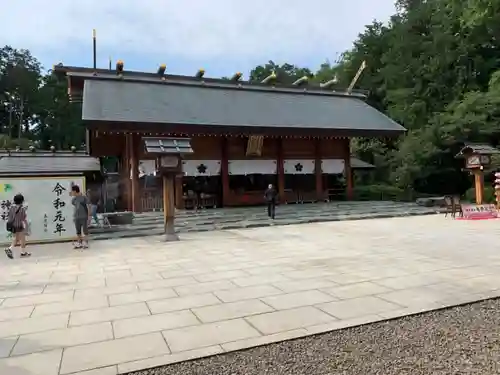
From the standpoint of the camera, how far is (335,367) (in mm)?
2705

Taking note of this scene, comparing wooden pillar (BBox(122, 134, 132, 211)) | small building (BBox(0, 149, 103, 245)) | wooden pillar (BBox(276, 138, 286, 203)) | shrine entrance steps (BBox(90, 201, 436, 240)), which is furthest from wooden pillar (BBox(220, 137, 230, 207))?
small building (BBox(0, 149, 103, 245))

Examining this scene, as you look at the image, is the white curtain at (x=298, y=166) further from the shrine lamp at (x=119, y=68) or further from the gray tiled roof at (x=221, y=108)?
the shrine lamp at (x=119, y=68)

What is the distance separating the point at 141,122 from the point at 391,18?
2488cm

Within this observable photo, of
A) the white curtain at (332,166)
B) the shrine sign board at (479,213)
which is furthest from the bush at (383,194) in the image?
the shrine sign board at (479,213)

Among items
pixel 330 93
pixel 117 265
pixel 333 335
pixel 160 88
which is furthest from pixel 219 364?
pixel 330 93

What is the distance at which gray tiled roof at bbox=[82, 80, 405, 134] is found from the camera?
14.2 m

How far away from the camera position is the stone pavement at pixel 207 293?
312 cm

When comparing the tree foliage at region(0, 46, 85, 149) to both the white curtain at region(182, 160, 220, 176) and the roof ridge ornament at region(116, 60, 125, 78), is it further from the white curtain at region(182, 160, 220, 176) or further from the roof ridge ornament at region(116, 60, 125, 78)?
the white curtain at region(182, 160, 220, 176)

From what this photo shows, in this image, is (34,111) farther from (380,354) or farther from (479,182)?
(380,354)

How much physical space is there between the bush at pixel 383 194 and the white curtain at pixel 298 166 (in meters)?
4.13

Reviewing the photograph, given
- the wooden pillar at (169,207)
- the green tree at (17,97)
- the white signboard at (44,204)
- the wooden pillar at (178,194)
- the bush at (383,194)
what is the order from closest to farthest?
the white signboard at (44,204) → the wooden pillar at (169,207) → the wooden pillar at (178,194) → the bush at (383,194) → the green tree at (17,97)

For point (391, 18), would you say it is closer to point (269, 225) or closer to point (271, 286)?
point (269, 225)

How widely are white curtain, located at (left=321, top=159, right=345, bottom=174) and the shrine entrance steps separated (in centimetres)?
202

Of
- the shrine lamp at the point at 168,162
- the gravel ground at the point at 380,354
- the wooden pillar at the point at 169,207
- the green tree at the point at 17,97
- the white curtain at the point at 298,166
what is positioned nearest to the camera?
the gravel ground at the point at 380,354
